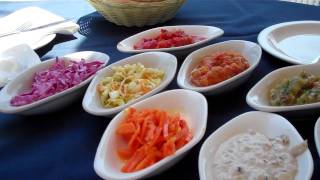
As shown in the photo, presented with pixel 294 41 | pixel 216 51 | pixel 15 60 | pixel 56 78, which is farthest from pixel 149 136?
pixel 294 41

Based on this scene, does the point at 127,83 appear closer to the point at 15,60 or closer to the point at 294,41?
the point at 15,60

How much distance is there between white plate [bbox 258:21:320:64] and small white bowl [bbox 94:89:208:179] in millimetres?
386

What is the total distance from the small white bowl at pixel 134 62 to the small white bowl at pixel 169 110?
0.04m

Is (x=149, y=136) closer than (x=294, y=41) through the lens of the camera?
Yes

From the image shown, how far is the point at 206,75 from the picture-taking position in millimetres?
1024

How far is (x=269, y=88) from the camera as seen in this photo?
99 cm

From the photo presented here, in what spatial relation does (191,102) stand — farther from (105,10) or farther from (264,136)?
(105,10)

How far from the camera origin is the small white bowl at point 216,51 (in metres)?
0.97

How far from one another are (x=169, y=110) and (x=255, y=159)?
0.29 metres

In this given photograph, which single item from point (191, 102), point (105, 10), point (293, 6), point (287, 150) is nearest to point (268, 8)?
point (293, 6)

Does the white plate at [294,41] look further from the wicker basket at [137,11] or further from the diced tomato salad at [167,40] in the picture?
the wicker basket at [137,11]

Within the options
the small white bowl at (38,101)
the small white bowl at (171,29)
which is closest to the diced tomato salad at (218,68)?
the small white bowl at (171,29)

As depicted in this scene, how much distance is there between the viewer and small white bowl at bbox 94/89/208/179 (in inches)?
28.1

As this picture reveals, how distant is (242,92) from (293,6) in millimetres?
818
